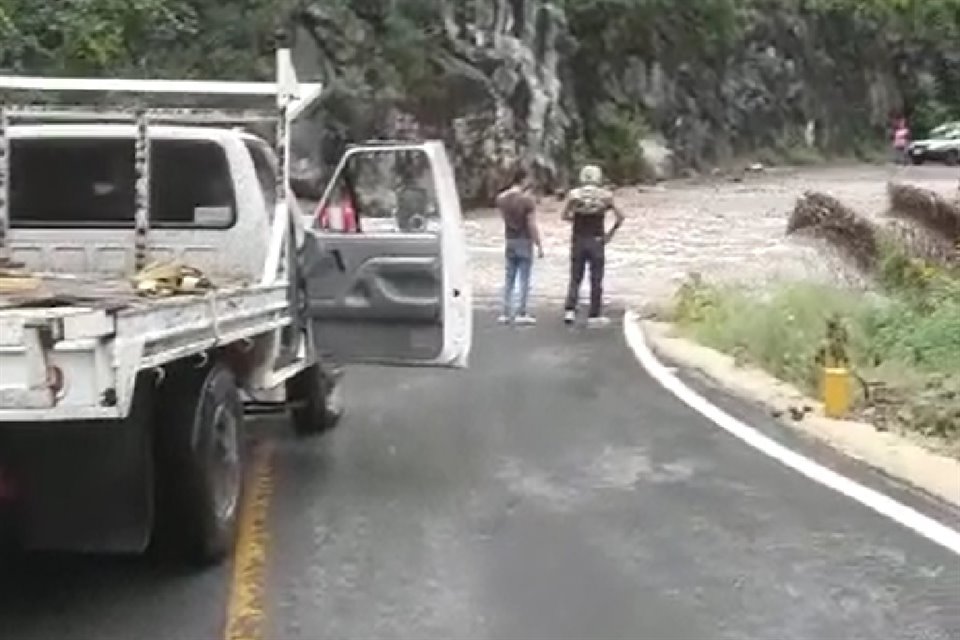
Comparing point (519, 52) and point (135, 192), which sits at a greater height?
point (519, 52)

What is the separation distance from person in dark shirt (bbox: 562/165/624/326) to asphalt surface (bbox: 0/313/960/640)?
770 centimetres

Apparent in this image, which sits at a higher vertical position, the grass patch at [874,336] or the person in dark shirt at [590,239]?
the person in dark shirt at [590,239]

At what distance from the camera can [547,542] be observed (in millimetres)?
8578

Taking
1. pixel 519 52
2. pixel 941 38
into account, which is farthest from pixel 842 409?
pixel 941 38

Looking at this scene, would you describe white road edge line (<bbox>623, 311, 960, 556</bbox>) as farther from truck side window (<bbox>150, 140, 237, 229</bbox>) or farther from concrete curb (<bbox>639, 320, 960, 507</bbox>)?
truck side window (<bbox>150, 140, 237, 229</bbox>)

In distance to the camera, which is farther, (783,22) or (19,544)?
(783,22)

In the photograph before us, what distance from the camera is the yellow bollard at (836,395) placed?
12.4 metres

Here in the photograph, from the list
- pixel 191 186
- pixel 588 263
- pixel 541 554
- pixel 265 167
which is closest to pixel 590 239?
pixel 588 263

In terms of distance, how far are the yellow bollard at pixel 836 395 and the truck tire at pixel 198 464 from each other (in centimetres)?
532

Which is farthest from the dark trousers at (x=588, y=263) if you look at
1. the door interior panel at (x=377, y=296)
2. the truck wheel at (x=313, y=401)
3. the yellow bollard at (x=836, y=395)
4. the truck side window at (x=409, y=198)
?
the door interior panel at (x=377, y=296)

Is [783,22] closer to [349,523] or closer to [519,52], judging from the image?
[519,52]

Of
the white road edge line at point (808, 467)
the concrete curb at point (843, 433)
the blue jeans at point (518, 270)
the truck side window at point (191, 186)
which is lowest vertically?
the white road edge line at point (808, 467)

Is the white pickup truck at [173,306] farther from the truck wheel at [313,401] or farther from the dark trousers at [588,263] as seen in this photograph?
the dark trousers at [588,263]

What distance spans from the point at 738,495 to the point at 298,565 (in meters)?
2.80
